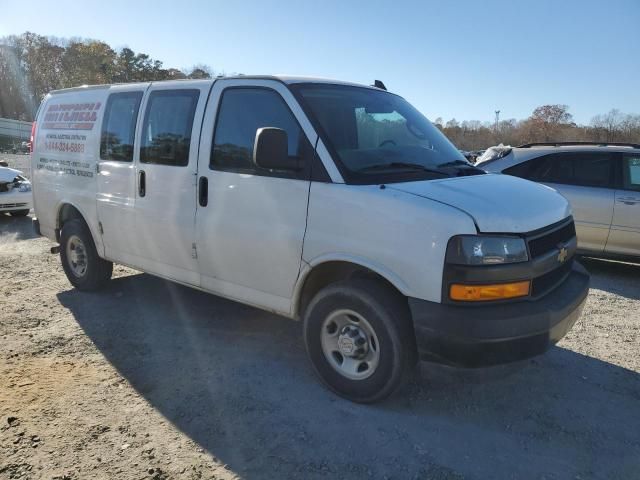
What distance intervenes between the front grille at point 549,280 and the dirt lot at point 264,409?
731mm

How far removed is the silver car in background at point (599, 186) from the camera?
6.83m

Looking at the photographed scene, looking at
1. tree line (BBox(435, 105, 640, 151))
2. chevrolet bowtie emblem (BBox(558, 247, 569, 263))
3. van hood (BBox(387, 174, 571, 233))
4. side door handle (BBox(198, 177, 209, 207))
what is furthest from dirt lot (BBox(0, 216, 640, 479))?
tree line (BBox(435, 105, 640, 151))

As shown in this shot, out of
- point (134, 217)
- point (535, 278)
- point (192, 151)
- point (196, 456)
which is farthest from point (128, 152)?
point (535, 278)

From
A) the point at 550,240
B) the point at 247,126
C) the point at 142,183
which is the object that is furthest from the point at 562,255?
the point at 142,183

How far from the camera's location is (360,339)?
332cm

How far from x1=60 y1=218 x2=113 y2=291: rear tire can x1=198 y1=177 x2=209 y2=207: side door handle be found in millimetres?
2082

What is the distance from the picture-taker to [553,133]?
2618 inches

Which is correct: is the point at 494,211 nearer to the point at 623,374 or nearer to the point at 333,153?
the point at 333,153

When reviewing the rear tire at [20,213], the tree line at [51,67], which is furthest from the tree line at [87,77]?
the rear tire at [20,213]

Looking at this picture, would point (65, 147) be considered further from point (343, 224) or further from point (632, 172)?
point (632, 172)

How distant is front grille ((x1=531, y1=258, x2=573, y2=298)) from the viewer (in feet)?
10.2

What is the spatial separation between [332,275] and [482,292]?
3.63 ft

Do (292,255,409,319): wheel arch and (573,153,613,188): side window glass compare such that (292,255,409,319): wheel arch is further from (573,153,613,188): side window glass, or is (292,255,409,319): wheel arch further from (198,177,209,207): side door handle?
(573,153,613,188): side window glass

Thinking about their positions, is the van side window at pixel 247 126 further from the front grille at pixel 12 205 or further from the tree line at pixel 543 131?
the tree line at pixel 543 131
